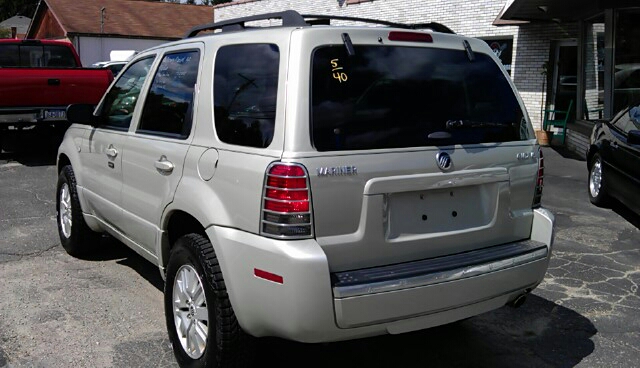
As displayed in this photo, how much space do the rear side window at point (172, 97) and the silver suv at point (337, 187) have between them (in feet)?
0.06

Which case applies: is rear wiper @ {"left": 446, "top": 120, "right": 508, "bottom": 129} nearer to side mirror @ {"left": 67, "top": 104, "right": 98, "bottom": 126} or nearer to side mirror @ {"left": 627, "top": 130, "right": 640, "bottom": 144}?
side mirror @ {"left": 67, "top": 104, "right": 98, "bottom": 126}

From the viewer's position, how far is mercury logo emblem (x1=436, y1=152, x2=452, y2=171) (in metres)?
3.30

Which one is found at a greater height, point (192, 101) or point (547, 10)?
point (547, 10)

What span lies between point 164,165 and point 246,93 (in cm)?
82

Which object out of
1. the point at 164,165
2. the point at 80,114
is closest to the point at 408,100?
the point at 164,165

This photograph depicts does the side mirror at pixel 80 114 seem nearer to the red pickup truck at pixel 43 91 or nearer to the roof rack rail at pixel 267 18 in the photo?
the roof rack rail at pixel 267 18

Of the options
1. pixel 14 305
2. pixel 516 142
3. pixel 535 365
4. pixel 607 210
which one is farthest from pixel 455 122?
pixel 607 210

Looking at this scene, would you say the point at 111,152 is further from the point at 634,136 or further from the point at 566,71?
the point at 566,71

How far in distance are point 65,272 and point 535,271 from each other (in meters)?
3.81

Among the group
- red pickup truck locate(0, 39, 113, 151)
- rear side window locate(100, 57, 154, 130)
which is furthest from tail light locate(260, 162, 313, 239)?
red pickup truck locate(0, 39, 113, 151)

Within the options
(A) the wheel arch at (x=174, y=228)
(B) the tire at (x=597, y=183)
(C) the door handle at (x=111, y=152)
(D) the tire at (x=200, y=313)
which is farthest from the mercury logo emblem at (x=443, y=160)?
(B) the tire at (x=597, y=183)

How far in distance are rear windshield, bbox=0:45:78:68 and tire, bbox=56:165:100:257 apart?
7009 mm

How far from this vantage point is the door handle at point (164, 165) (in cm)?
380

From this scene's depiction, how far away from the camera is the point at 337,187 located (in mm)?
3021
